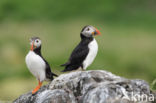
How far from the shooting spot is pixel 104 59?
2372 cm

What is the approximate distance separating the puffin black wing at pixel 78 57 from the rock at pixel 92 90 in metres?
0.72

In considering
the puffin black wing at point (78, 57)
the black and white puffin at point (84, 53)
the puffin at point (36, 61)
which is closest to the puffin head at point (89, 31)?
the black and white puffin at point (84, 53)

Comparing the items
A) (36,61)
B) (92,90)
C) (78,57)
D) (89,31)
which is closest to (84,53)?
(78,57)

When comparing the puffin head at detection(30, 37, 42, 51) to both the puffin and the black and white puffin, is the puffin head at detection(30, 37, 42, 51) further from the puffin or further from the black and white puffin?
the black and white puffin

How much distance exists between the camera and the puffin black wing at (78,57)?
12.2m

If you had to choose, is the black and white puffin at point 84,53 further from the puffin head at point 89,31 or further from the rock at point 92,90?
the rock at point 92,90

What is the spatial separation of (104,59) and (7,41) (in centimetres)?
504

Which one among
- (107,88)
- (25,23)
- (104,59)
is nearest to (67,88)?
(107,88)

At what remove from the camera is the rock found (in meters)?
10.5

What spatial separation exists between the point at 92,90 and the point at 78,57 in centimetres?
167

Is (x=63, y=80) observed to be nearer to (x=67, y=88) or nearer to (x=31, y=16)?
(x=67, y=88)

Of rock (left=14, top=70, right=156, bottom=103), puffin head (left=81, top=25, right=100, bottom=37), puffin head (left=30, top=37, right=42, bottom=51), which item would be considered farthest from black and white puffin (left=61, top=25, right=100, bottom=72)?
puffin head (left=30, top=37, right=42, bottom=51)

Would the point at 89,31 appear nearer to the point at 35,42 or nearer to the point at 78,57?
the point at 78,57

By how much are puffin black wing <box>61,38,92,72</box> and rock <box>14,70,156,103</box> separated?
721 mm
